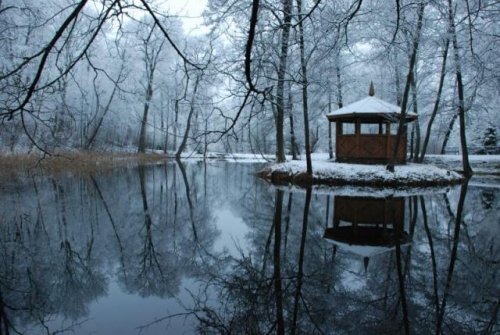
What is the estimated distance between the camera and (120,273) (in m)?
4.61

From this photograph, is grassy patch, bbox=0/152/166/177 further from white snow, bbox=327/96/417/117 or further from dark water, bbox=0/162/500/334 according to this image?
white snow, bbox=327/96/417/117

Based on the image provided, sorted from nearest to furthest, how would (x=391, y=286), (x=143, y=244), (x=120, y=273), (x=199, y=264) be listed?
(x=391, y=286) → (x=120, y=273) → (x=199, y=264) → (x=143, y=244)

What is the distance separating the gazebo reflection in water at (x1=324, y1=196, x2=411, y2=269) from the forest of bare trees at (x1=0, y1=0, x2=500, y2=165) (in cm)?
223

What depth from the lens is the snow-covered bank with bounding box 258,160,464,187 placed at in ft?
46.9

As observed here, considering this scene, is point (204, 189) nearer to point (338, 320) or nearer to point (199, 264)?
point (199, 264)

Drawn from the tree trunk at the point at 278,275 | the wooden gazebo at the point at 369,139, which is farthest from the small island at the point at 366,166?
the tree trunk at the point at 278,275

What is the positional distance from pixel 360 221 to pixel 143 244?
4.26 m

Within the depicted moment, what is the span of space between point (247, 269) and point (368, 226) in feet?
11.7

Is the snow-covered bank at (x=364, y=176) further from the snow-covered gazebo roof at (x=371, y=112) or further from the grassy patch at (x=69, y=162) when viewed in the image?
the grassy patch at (x=69, y=162)

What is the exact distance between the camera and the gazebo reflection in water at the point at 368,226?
5956 millimetres

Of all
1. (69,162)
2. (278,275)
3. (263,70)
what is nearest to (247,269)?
(278,275)

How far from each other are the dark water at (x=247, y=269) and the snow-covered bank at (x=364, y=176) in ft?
16.1

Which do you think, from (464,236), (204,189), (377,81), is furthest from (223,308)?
(377,81)

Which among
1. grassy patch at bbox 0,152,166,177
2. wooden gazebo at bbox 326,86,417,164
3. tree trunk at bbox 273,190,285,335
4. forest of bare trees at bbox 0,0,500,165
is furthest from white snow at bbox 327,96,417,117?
grassy patch at bbox 0,152,166,177
